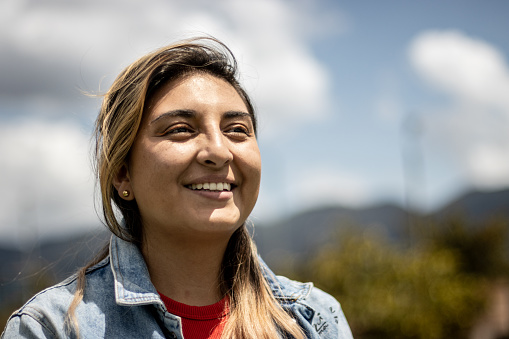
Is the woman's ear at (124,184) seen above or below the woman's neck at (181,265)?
above

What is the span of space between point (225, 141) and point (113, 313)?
0.75 m

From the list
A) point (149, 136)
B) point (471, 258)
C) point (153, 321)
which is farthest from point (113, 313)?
point (471, 258)

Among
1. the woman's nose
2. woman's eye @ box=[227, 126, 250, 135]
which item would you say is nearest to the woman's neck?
the woman's nose

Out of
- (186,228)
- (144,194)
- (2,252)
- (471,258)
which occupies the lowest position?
(2,252)

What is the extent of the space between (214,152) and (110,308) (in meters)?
0.68

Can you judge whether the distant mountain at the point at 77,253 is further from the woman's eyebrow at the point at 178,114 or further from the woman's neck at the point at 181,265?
the woman's eyebrow at the point at 178,114

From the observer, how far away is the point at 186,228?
207 cm

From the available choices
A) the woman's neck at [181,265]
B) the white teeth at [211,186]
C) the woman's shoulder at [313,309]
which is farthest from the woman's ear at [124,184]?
the woman's shoulder at [313,309]

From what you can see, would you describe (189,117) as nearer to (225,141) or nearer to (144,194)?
(225,141)

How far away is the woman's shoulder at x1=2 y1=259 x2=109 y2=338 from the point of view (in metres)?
1.86

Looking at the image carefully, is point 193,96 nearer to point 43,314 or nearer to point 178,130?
point 178,130

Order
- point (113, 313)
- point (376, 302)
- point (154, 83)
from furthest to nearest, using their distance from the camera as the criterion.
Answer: point (376, 302) < point (154, 83) < point (113, 313)

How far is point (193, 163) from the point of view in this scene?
6.81ft

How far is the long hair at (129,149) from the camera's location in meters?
2.15
